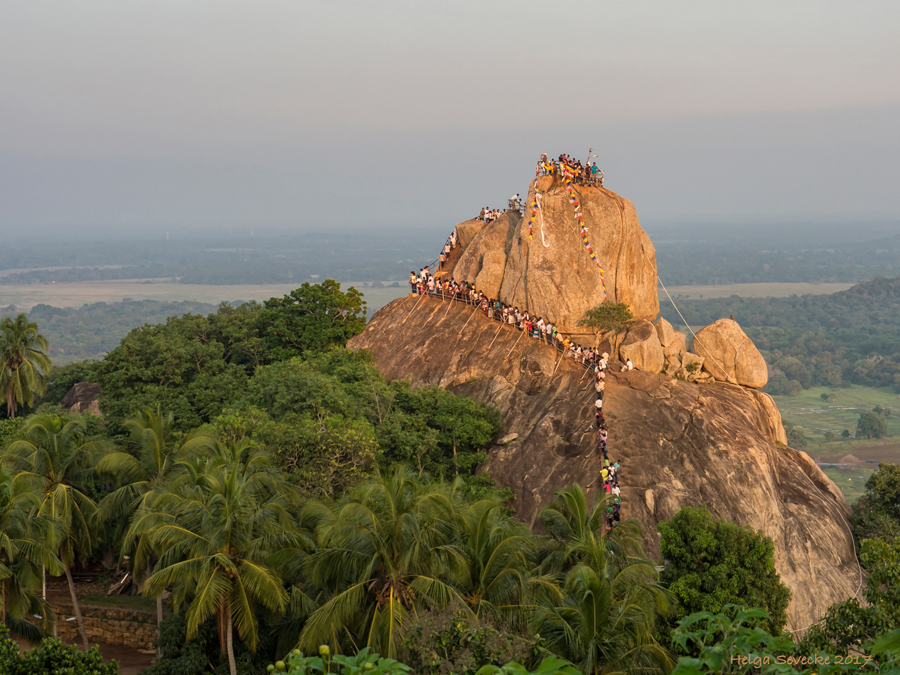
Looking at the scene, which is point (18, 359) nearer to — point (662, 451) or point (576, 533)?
point (662, 451)

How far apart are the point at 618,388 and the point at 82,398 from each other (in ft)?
113

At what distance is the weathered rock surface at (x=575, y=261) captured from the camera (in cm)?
4119

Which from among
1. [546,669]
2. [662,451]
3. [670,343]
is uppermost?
[546,669]

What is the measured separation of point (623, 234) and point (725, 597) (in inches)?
997

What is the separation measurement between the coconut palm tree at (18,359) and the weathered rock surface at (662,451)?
2161 cm

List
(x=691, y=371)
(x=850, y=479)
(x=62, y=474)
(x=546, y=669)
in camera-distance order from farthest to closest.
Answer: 1. (x=850, y=479)
2. (x=691, y=371)
3. (x=62, y=474)
4. (x=546, y=669)

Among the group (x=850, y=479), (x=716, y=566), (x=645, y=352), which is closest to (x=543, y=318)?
(x=645, y=352)

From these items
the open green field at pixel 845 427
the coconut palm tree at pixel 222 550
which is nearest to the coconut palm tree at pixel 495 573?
the coconut palm tree at pixel 222 550

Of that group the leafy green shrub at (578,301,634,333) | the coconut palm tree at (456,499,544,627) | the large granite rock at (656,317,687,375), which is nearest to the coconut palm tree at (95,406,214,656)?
the coconut palm tree at (456,499,544,627)

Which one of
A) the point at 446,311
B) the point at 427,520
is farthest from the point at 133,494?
the point at 446,311

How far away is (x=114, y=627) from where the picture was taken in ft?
91.4

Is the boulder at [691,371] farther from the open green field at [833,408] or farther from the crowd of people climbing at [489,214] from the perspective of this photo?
the open green field at [833,408]

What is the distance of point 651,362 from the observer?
38031 millimetres

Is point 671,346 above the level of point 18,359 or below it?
above
